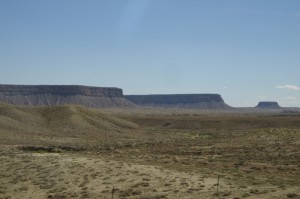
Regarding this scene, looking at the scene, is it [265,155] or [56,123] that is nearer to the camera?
[265,155]

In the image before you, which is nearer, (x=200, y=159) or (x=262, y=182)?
(x=262, y=182)

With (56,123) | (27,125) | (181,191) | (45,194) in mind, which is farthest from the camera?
(56,123)

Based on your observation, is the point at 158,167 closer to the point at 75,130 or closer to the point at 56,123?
the point at 75,130

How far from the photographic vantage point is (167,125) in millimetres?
125188

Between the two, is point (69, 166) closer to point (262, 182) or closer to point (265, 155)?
point (262, 182)

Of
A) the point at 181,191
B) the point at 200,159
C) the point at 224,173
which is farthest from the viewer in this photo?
the point at 200,159

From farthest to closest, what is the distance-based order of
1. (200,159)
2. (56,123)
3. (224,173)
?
(56,123) → (200,159) → (224,173)

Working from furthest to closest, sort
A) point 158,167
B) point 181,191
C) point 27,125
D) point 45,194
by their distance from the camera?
point 27,125 → point 158,167 → point 45,194 → point 181,191

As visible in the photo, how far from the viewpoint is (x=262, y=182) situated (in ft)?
92.3

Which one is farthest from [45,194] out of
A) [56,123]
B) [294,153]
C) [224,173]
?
[56,123]

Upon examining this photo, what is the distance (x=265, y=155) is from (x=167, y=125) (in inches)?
3165

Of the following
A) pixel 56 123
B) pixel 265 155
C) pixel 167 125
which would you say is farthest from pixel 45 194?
pixel 167 125

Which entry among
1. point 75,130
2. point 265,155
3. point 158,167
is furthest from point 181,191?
point 75,130

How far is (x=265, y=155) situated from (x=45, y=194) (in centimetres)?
2503
